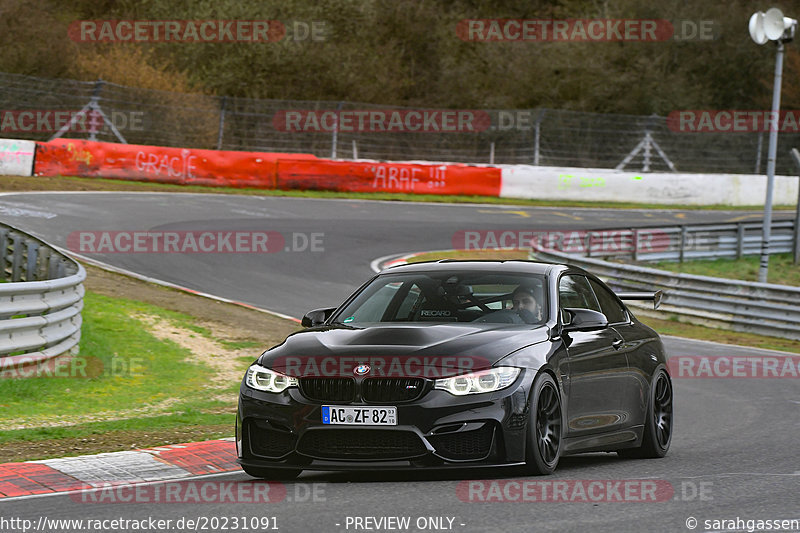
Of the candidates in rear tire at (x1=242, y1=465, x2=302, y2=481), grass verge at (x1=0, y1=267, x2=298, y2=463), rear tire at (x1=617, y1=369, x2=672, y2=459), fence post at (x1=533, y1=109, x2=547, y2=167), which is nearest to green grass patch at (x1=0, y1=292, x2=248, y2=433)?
grass verge at (x1=0, y1=267, x2=298, y2=463)

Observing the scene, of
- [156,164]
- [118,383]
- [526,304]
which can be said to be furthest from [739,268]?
[526,304]

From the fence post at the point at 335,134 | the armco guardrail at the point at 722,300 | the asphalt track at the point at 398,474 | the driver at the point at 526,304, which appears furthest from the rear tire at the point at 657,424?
the fence post at the point at 335,134

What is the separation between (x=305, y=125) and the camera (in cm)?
3944

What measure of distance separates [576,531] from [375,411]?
159 cm

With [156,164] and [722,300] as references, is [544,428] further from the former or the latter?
[156,164]

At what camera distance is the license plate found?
286 inches

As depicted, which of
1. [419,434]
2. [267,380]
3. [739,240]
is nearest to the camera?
[419,434]

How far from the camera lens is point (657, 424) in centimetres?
954

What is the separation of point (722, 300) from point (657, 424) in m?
14.2

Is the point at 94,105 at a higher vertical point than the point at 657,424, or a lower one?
higher

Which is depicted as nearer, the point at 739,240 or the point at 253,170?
the point at 739,240

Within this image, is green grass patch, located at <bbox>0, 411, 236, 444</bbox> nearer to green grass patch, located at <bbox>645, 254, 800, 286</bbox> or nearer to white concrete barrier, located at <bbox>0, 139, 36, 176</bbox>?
green grass patch, located at <bbox>645, 254, 800, 286</bbox>

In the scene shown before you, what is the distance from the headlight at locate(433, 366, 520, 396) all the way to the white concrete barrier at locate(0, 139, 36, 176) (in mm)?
26037

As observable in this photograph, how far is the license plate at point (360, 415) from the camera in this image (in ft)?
23.9
